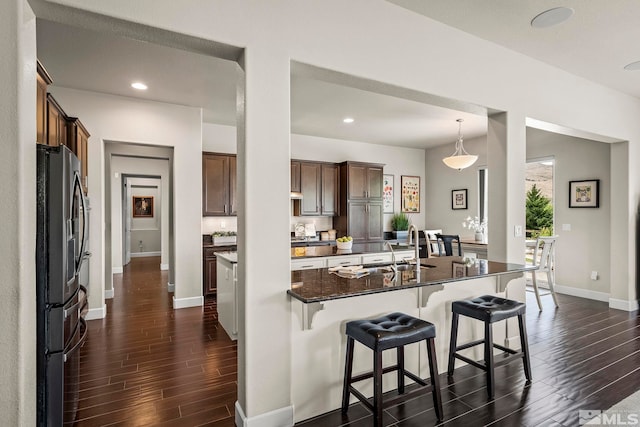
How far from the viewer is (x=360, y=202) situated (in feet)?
21.7

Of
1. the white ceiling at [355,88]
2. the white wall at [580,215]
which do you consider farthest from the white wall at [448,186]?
the white ceiling at [355,88]

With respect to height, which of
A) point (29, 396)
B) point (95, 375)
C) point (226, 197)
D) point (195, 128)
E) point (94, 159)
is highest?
point (195, 128)

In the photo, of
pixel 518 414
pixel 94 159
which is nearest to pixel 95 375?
pixel 94 159

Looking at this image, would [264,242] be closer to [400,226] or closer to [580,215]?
[580,215]

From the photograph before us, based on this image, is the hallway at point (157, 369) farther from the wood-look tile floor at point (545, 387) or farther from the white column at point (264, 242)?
the wood-look tile floor at point (545, 387)

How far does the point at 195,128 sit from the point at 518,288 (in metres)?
4.47

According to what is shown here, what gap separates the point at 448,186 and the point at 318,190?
9.76 feet

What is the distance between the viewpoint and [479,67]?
2975mm

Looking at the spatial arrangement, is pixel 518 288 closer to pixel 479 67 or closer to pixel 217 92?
pixel 479 67

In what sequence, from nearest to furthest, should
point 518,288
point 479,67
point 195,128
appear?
point 479,67, point 518,288, point 195,128

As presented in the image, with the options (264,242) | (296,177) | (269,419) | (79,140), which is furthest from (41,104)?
(296,177)

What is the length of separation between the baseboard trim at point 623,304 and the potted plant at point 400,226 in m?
3.47

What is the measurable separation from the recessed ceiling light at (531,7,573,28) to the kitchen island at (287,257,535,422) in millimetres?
2004

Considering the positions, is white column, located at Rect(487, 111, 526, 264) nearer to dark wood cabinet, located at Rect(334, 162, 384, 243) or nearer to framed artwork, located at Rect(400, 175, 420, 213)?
dark wood cabinet, located at Rect(334, 162, 384, 243)
